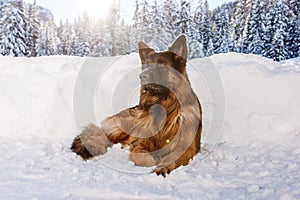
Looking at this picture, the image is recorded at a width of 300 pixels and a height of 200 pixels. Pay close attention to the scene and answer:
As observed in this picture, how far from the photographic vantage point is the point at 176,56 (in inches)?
195

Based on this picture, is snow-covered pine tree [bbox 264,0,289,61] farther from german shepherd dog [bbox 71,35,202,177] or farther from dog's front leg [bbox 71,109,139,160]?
german shepherd dog [bbox 71,35,202,177]

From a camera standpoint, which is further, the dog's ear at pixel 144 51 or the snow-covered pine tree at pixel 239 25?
the snow-covered pine tree at pixel 239 25

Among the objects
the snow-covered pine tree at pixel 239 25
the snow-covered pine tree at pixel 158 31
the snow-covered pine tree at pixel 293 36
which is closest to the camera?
the snow-covered pine tree at pixel 158 31

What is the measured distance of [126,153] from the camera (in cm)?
500

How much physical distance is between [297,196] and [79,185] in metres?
2.41

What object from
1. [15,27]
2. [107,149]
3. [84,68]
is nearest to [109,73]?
[84,68]

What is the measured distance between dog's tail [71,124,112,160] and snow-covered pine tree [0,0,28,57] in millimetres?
31099

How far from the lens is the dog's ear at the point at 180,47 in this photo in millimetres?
4926

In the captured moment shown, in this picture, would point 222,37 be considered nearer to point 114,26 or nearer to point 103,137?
point 114,26

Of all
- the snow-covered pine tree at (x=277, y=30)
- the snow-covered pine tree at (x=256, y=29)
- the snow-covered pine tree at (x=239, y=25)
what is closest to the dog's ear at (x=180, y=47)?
the snow-covered pine tree at (x=277, y=30)

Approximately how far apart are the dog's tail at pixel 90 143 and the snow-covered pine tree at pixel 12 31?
3110 centimetres

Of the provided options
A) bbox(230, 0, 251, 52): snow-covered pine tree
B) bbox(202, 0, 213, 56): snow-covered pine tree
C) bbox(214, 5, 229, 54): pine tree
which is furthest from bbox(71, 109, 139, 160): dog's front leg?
bbox(202, 0, 213, 56): snow-covered pine tree

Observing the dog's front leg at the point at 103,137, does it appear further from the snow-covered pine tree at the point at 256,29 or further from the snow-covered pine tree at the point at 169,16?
the snow-covered pine tree at the point at 256,29

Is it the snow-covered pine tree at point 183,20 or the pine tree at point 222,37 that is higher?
the snow-covered pine tree at point 183,20
